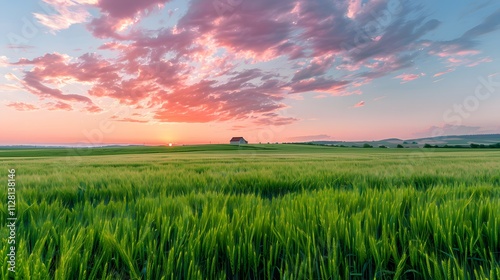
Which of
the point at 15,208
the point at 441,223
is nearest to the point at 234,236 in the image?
the point at 441,223

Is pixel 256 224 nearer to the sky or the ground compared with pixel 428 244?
nearer to the sky

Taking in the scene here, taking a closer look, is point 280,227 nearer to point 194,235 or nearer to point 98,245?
point 194,235

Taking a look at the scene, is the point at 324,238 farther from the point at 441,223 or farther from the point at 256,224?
the point at 441,223

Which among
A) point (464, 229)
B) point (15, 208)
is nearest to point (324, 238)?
point (464, 229)

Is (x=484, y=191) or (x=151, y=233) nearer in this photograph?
(x=151, y=233)

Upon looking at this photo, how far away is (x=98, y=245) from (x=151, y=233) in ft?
1.07

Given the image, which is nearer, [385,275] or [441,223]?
[385,275]

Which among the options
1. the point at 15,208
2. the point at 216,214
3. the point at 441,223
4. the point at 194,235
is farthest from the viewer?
the point at 15,208

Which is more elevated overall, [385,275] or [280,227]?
[280,227]

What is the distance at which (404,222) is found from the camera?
1841 millimetres

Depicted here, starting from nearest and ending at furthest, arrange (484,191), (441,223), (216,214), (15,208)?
(441,223)
(216,214)
(15,208)
(484,191)

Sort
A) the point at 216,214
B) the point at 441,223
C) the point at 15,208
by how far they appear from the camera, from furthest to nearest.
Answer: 1. the point at 15,208
2. the point at 216,214
3. the point at 441,223

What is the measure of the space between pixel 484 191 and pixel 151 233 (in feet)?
13.5

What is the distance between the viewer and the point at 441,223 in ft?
5.29
